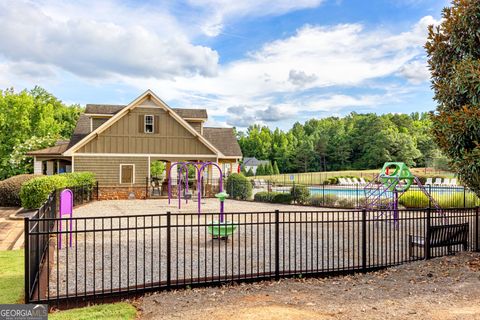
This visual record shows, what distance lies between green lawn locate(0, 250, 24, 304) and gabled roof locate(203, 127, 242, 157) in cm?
1987

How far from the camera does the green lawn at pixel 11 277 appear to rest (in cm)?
616

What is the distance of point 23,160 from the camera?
1312 inches

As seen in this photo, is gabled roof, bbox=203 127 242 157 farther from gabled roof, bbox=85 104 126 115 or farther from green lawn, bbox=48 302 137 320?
green lawn, bbox=48 302 137 320

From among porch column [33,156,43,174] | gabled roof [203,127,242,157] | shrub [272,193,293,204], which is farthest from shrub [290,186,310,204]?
porch column [33,156,43,174]

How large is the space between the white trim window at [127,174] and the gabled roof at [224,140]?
6907 millimetres

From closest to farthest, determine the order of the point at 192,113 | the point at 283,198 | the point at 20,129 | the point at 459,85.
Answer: the point at 459,85 < the point at 283,198 < the point at 192,113 < the point at 20,129

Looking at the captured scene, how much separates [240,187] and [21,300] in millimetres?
18954

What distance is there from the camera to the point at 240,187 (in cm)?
2462

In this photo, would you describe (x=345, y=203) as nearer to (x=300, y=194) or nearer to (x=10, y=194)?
(x=300, y=194)

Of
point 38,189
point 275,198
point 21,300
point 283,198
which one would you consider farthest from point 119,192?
point 21,300

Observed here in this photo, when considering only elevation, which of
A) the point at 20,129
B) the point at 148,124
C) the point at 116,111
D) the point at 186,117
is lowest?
the point at 148,124

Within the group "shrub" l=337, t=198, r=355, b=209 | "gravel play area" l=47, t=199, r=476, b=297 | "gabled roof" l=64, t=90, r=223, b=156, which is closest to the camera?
"gravel play area" l=47, t=199, r=476, b=297

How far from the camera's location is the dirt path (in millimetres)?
4992

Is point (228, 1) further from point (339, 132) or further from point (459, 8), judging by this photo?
point (339, 132)
